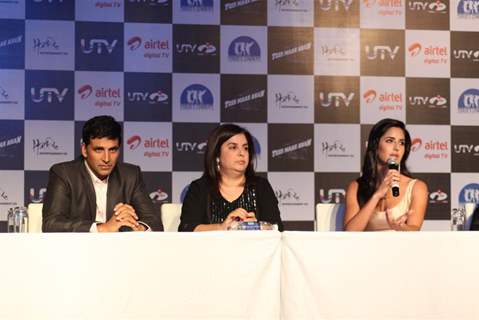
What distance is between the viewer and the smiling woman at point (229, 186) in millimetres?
3295

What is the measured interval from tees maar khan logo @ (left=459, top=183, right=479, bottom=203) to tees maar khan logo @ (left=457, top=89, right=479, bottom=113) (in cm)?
50

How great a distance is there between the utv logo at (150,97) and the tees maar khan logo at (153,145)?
0.78 ft

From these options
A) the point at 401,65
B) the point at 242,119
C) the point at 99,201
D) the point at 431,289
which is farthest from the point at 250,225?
the point at 401,65

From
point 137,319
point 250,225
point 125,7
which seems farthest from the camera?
point 125,7

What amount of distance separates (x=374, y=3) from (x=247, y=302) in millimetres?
3465

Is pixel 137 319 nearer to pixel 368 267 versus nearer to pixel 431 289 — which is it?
pixel 368 267

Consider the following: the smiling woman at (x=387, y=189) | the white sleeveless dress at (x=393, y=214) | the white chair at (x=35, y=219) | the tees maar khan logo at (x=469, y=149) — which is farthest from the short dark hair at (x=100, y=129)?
the tees maar khan logo at (x=469, y=149)

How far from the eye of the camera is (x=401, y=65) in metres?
4.97

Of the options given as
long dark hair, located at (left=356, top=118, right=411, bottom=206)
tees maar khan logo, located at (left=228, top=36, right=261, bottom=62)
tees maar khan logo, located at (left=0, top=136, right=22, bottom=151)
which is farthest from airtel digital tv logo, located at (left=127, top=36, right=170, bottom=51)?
long dark hair, located at (left=356, top=118, right=411, bottom=206)

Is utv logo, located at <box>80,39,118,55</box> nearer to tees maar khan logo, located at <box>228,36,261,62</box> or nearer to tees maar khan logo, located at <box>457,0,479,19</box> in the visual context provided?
tees maar khan logo, located at <box>228,36,261,62</box>

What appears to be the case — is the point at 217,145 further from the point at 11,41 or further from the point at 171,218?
the point at 11,41

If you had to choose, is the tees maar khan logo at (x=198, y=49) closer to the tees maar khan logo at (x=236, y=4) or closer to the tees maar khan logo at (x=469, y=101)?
the tees maar khan logo at (x=236, y=4)

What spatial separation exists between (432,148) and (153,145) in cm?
186

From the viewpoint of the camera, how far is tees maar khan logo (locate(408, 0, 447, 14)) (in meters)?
4.98
